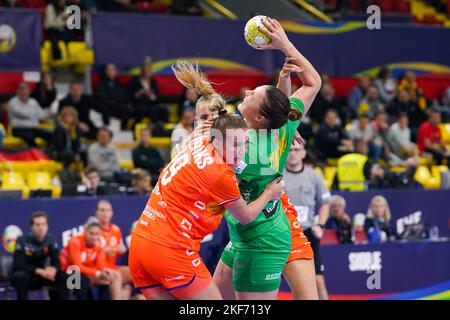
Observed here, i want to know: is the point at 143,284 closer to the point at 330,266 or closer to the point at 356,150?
the point at 330,266

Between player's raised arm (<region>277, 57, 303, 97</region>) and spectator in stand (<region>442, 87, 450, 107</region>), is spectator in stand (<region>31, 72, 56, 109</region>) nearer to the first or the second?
spectator in stand (<region>442, 87, 450, 107</region>)

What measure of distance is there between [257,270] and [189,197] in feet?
3.03

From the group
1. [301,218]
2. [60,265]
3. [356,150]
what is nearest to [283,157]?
[301,218]

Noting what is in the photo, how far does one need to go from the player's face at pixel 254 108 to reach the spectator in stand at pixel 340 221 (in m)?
5.84

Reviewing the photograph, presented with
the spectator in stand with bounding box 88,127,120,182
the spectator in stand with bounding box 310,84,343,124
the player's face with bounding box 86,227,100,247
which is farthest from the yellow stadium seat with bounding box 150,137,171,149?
the player's face with bounding box 86,227,100,247

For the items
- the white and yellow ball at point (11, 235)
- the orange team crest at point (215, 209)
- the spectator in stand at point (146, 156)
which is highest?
the orange team crest at point (215, 209)

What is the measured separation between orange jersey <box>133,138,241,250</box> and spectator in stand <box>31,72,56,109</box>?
982 cm

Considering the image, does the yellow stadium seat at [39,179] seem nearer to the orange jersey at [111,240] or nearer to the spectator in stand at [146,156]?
the spectator in stand at [146,156]

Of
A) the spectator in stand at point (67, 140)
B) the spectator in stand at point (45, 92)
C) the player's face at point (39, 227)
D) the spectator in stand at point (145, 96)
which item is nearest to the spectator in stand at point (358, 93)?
the spectator in stand at point (145, 96)

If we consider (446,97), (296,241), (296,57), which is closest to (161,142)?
(446,97)

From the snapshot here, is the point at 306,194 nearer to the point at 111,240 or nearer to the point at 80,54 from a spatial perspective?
the point at 111,240

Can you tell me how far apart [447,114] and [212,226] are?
44.5 feet

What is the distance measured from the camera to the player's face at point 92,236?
10258 mm

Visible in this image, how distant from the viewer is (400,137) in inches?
661
